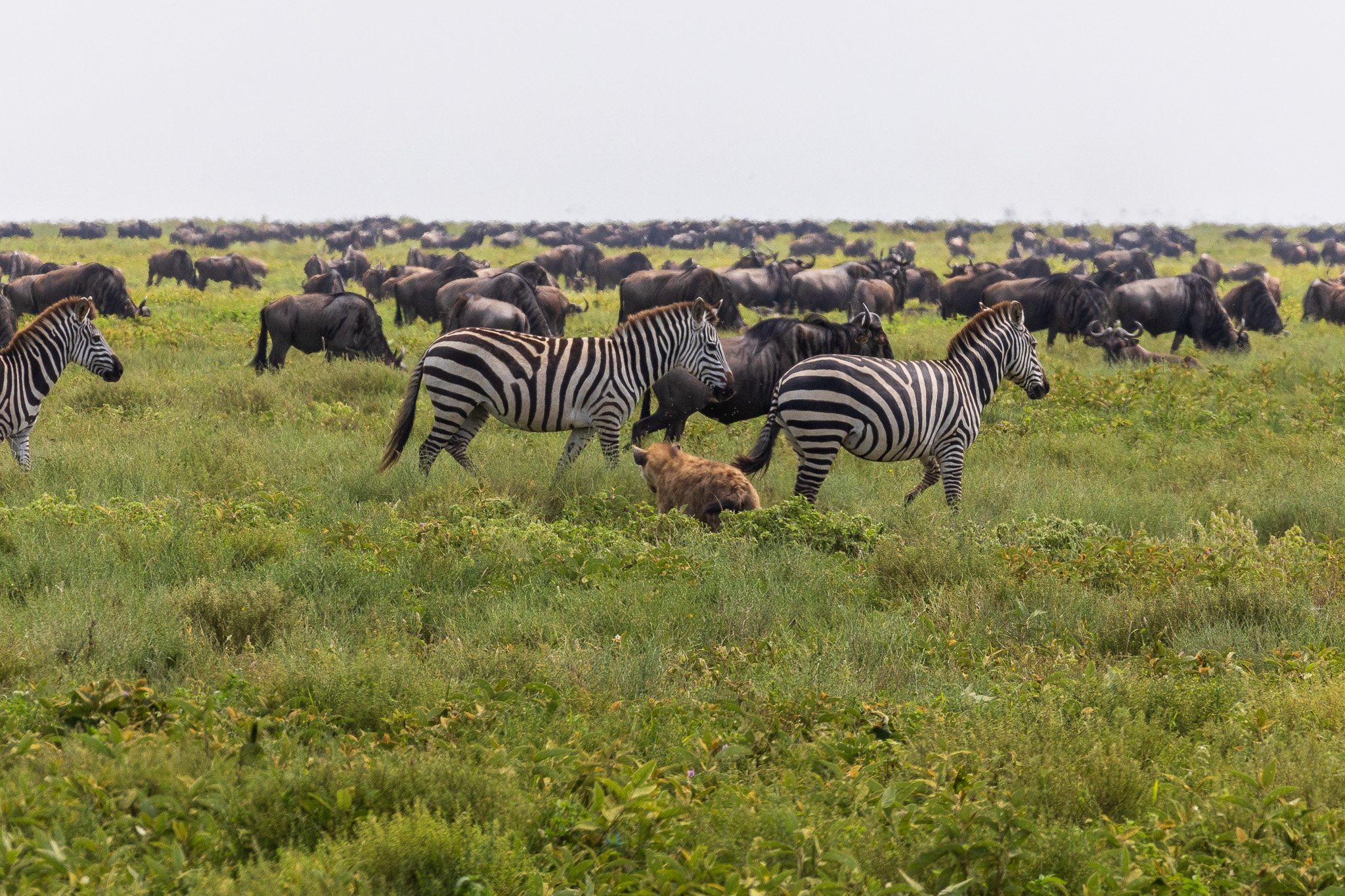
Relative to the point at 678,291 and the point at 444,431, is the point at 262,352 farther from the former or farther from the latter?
the point at 678,291

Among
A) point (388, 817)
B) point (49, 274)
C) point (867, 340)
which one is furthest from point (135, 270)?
point (388, 817)

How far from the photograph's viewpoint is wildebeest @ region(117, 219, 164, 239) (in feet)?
204

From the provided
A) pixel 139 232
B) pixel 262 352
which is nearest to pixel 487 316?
pixel 262 352

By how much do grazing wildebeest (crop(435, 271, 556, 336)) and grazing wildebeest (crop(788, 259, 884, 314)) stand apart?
9999 mm

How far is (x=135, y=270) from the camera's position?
129 feet

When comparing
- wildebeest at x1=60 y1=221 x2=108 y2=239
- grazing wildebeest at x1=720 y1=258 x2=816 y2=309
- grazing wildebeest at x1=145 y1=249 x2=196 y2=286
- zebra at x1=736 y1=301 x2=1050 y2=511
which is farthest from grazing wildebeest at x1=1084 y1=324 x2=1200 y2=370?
wildebeest at x1=60 y1=221 x2=108 y2=239

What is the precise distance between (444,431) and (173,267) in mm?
28389

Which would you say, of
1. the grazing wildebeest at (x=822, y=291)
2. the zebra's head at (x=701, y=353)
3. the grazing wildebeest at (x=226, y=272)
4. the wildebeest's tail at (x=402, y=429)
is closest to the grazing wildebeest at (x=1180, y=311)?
the grazing wildebeest at (x=822, y=291)

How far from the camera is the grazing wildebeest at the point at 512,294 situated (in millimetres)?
19172

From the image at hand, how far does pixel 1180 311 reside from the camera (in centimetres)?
2214

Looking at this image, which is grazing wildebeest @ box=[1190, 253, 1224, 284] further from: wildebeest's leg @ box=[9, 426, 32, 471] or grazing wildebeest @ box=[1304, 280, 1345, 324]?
wildebeest's leg @ box=[9, 426, 32, 471]

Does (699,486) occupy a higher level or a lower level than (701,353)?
lower

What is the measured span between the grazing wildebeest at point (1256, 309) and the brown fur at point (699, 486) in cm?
1938

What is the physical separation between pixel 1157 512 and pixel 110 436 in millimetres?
9115
